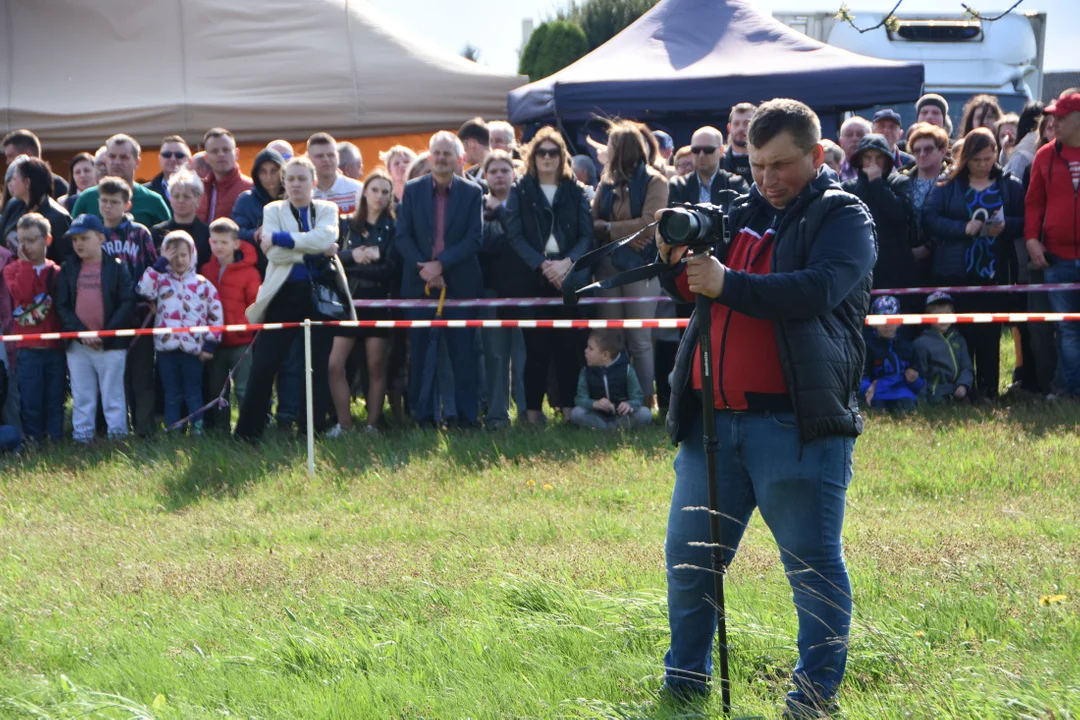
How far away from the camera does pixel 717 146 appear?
377 inches

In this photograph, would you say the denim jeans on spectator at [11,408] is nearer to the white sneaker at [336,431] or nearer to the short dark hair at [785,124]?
the white sneaker at [336,431]

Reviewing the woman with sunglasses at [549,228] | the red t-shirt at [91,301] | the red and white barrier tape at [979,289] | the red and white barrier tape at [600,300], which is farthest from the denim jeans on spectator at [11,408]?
the red and white barrier tape at [979,289]

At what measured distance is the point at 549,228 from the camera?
9.64 meters

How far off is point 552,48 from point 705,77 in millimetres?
27607

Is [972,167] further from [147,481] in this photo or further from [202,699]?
[202,699]

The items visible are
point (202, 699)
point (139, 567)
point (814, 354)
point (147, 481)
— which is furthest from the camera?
point (147, 481)

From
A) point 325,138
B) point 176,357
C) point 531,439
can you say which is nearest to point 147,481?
point 176,357

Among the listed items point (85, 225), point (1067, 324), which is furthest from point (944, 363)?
point (85, 225)

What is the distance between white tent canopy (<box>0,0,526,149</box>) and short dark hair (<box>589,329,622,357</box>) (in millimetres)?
6732

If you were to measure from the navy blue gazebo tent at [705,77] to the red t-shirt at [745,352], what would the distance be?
28.1ft

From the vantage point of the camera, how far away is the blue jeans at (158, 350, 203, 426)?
9766 mm

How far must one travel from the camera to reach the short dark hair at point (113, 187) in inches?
387

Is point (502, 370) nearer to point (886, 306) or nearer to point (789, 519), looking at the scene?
point (886, 306)

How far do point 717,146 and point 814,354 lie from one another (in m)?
6.05
